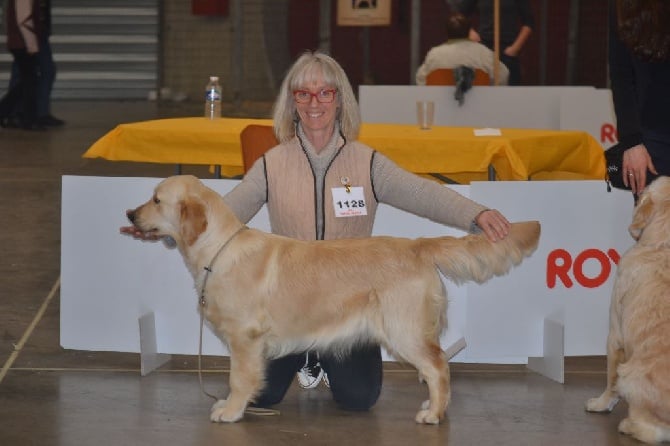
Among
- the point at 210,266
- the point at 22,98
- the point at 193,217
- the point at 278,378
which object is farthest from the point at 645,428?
the point at 22,98

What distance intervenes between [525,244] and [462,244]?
A: 22cm

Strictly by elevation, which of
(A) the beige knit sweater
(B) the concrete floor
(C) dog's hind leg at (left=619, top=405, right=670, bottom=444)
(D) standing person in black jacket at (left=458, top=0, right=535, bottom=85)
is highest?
(D) standing person in black jacket at (left=458, top=0, right=535, bottom=85)

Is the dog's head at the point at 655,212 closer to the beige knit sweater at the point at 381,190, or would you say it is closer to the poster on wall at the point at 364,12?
the beige knit sweater at the point at 381,190

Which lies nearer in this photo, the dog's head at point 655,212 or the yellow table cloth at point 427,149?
the dog's head at point 655,212

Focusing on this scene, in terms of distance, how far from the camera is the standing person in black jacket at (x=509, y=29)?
10.1 metres

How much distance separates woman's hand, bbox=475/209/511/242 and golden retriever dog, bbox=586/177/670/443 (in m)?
0.41

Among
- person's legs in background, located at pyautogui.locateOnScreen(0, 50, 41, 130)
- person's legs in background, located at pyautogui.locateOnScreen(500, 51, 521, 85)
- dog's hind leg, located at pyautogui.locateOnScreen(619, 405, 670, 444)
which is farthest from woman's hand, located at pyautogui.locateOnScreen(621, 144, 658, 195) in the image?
person's legs in background, located at pyautogui.locateOnScreen(0, 50, 41, 130)

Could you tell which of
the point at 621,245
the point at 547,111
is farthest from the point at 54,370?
the point at 547,111

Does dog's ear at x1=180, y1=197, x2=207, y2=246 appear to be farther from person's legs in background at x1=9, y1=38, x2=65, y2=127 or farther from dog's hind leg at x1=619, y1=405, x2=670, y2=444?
person's legs in background at x1=9, y1=38, x2=65, y2=127

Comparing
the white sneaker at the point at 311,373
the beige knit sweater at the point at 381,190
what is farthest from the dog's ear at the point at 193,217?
the white sneaker at the point at 311,373

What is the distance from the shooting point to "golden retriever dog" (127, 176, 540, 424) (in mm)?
4039

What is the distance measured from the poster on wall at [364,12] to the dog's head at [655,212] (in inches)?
452

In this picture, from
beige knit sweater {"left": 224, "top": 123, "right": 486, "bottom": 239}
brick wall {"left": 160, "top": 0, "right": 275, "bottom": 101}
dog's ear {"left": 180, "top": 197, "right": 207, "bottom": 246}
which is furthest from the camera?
brick wall {"left": 160, "top": 0, "right": 275, "bottom": 101}

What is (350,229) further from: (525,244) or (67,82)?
(67,82)
